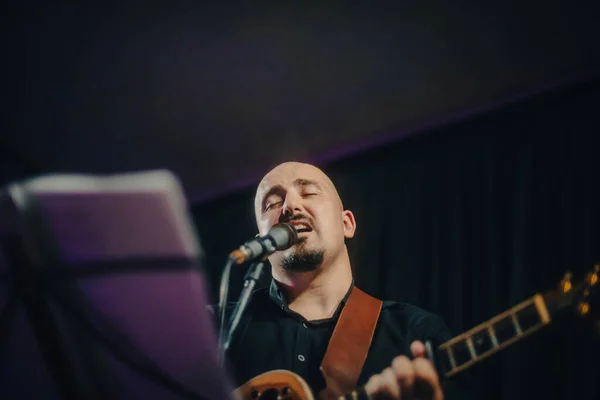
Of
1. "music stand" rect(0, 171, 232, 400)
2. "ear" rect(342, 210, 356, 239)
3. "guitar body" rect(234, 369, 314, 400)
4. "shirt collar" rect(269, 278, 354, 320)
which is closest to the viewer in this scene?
"music stand" rect(0, 171, 232, 400)

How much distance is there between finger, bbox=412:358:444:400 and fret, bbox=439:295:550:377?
6 centimetres

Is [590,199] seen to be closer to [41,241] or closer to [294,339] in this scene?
[294,339]

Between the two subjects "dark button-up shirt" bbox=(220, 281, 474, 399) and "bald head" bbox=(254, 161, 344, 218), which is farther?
"bald head" bbox=(254, 161, 344, 218)

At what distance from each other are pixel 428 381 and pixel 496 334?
0.75 ft

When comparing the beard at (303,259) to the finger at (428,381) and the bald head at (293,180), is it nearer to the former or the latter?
the bald head at (293,180)

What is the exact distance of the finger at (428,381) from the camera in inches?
60.2

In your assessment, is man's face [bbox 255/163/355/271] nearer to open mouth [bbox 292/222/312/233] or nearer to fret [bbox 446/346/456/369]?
open mouth [bbox 292/222/312/233]

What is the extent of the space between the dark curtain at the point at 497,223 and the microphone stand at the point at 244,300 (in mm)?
1312

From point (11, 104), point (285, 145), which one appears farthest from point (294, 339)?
point (11, 104)

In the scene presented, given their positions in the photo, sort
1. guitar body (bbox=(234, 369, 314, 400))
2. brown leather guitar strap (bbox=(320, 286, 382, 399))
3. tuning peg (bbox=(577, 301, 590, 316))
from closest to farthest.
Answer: tuning peg (bbox=(577, 301, 590, 316)) → guitar body (bbox=(234, 369, 314, 400)) → brown leather guitar strap (bbox=(320, 286, 382, 399))

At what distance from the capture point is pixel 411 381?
5.04ft

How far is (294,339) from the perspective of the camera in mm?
2051

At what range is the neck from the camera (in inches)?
86.4

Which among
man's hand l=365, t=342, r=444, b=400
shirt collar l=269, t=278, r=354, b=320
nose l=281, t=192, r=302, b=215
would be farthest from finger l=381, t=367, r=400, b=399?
nose l=281, t=192, r=302, b=215
